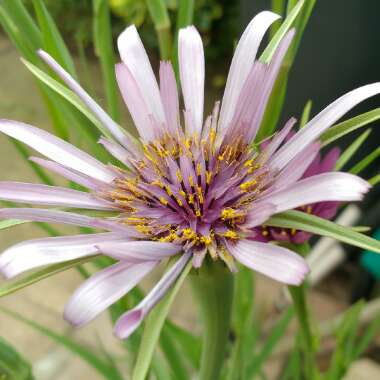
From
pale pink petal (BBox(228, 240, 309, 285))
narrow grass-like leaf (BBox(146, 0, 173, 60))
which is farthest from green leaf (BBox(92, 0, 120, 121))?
pale pink petal (BBox(228, 240, 309, 285))

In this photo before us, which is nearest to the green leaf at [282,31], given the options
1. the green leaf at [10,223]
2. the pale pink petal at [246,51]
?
the pale pink petal at [246,51]

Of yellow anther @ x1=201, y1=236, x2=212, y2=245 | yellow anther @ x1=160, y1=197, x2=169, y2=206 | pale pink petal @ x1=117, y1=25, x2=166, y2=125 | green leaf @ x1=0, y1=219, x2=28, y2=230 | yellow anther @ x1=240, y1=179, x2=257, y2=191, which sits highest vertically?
pale pink petal @ x1=117, y1=25, x2=166, y2=125

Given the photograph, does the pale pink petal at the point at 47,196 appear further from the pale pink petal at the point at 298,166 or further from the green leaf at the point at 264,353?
the green leaf at the point at 264,353

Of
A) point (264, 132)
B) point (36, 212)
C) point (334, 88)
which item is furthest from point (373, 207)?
point (36, 212)

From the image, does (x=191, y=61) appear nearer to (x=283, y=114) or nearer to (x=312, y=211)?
(x=312, y=211)

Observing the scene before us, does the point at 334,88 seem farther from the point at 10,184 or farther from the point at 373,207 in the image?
the point at 10,184

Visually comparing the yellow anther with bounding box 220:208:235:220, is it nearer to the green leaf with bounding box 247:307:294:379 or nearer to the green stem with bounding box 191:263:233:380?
the green stem with bounding box 191:263:233:380

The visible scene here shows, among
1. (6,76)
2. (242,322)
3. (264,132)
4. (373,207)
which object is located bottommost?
(373,207)
